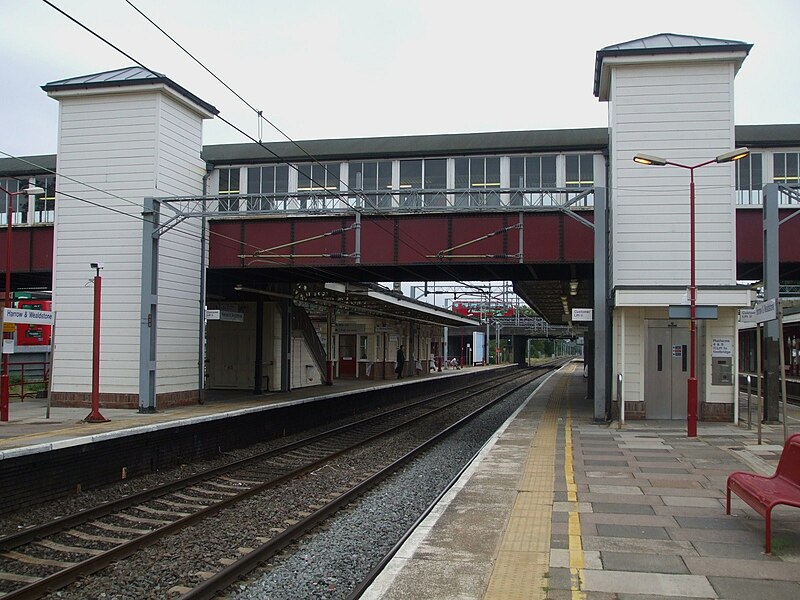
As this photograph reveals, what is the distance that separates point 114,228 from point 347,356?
22.2 meters

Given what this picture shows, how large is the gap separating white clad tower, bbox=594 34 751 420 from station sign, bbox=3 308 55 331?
12.5 meters

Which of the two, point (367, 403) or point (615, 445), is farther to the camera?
point (367, 403)

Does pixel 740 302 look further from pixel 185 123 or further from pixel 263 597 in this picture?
pixel 185 123

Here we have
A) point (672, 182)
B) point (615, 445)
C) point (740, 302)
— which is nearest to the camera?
point (615, 445)

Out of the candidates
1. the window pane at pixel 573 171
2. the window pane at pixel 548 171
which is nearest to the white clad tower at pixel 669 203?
the window pane at pixel 573 171

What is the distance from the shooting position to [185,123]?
2014 cm

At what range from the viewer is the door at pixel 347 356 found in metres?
39.9

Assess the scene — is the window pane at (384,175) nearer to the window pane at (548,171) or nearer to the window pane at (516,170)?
the window pane at (516,170)

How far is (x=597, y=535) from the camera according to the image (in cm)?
657

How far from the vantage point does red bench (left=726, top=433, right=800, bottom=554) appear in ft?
19.3

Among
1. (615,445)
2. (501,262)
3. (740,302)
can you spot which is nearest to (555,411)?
(501,262)

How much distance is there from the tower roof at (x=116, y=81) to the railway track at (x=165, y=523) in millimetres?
10368

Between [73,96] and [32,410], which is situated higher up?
[73,96]

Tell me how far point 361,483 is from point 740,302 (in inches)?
372
